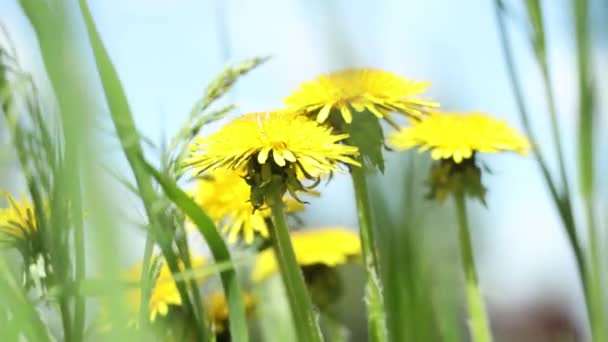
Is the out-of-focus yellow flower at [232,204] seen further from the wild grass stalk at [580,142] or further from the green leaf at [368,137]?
the wild grass stalk at [580,142]

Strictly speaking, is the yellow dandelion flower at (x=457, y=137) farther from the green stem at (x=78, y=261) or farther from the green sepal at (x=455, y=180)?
the green stem at (x=78, y=261)

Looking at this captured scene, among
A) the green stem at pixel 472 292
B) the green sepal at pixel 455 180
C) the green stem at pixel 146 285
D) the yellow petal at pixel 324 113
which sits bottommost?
the green stem at pixel 472 292

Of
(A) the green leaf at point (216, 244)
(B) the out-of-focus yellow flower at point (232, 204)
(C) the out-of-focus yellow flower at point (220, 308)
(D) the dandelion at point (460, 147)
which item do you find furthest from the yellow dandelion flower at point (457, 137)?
(A) the green leaf at point (216, 244)

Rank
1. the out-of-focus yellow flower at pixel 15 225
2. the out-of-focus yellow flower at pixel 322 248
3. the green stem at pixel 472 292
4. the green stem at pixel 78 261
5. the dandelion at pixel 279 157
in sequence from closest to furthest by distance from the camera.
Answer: the green stem at pixel 78 261 < the out-of-focus yellow flower at pixel 15 225 < the dandelion at pixel 279 157 < the green stem at pixel 472 292 < the out-of-focus yellow flower at pixel 322 248

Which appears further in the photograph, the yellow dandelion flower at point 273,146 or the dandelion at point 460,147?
the dandelion at point 460,147

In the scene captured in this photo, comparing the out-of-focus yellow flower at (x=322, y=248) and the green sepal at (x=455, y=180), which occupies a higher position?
the green sepal at (x=455, y=180)

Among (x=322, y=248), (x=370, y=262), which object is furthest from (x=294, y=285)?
(x=322, y=248)

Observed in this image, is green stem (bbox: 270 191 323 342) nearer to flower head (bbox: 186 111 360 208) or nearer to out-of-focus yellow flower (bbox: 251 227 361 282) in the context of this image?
flower head (bbox: 186 111 360 208)

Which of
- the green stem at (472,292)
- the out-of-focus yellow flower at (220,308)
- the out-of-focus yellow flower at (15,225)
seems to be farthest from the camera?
the out-of-focus yellow flower at (220,308)

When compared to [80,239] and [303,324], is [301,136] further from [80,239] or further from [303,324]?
[80,239]

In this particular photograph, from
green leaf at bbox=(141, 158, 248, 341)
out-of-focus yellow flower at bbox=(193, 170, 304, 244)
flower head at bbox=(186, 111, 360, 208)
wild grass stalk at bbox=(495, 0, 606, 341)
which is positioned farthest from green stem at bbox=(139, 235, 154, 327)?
out-of-focus yellow flower at bbox=(193, 170, 304, 244)
